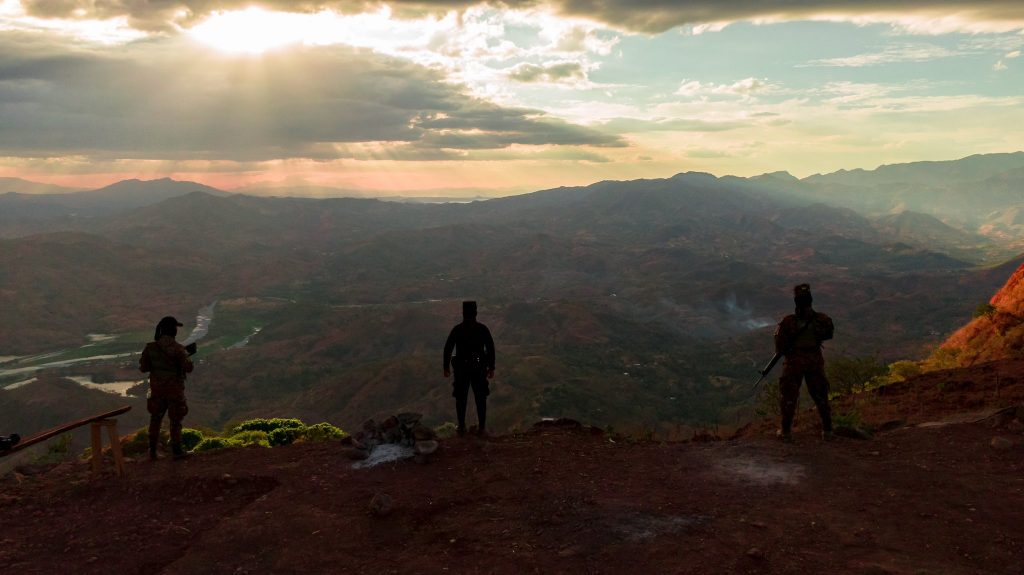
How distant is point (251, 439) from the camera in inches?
558

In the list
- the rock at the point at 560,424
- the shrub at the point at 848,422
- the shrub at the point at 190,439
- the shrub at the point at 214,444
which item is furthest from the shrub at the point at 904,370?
the shrub at the point at 190,439

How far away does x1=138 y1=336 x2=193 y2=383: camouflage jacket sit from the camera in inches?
428

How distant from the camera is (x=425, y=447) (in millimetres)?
10289

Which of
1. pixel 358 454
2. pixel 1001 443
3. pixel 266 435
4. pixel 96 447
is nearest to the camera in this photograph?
pixel 1001 443

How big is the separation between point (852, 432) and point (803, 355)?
1748 millimetres

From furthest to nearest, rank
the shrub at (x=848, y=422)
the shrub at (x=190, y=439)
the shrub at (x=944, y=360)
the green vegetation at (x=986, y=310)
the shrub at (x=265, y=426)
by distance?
the green vegetation at (x=986, y=310)
the shrub at (x=944, y=360)
the shrub at (x=265, y=426)
the shrub at (x=190, y=439)
the shrub at (x=848, y=422)

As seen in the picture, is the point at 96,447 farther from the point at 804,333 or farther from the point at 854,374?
the point at 854,374

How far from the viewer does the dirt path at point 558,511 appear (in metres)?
6.50

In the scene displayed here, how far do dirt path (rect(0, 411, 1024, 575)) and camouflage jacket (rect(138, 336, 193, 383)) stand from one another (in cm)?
170

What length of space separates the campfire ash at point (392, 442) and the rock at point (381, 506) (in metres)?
1.72

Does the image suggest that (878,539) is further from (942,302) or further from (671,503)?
(942,302)

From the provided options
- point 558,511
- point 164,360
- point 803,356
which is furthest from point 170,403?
point 803,356

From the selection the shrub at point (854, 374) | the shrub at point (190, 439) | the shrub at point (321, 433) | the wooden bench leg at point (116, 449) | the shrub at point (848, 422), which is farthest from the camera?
the shrub at point (854, 374)

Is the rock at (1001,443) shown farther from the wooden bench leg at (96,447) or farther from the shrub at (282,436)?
the wooden bench leg at (96,447)
